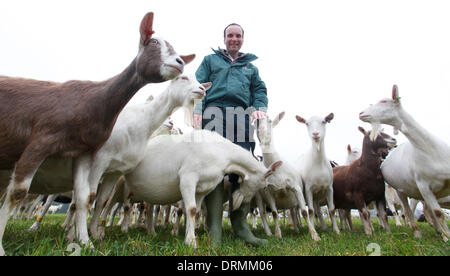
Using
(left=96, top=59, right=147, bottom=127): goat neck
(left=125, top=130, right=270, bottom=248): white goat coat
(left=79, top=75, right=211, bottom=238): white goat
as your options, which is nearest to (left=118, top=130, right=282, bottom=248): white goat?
(left=125, top=130, right=270, bottom=248): white goat coat

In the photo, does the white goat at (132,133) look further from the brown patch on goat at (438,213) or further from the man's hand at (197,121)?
the brown patch on goat at (438,213)

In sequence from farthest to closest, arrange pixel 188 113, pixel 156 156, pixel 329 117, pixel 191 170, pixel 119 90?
1. pixel 329 117
2. pixel 156 156
3. pixel 188 113
4. pixel 191 170
5. pixel 119 90

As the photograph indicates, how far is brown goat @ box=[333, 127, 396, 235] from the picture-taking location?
18.6ft

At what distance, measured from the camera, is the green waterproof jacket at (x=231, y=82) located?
178 inches

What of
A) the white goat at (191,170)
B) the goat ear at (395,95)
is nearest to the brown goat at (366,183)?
the goat ear at (395,95)

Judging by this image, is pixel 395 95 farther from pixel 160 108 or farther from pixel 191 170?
pixel 160 108

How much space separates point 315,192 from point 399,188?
1437 mm

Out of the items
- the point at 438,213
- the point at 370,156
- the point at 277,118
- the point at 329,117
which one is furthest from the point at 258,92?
the point at 438,213

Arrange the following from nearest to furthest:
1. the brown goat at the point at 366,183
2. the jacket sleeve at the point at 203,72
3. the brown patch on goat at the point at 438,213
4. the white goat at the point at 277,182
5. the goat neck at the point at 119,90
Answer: the goat neck at the point at 119,90 → the brown patch on goat at the point at 438,213 → the jacket sleeve at the point at 203,72 → the white goat at the point at 277,182 → the brown goat at the point at 366,183

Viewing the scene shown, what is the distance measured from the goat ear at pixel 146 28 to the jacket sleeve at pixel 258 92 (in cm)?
Result: 232

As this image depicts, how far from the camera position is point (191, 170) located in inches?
148

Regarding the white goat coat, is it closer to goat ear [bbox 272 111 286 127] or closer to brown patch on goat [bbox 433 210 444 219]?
goat ear [bbox 272 111 286 127]

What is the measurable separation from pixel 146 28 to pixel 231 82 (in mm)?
1851
